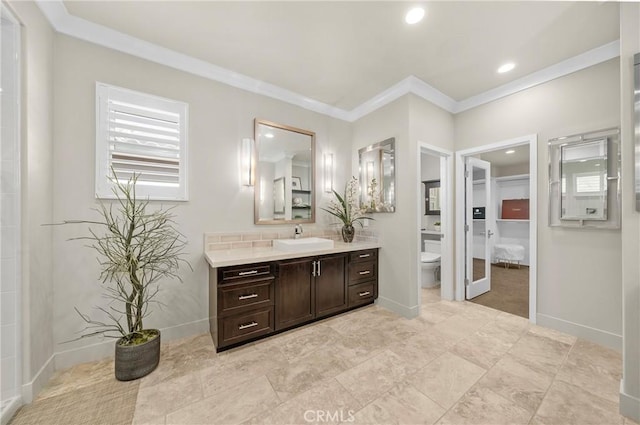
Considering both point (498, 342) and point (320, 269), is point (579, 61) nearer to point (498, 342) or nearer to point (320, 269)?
point (498, 342)

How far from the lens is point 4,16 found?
4.60ft

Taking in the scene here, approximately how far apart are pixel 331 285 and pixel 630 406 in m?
2.22

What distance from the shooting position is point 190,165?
7.80 ft

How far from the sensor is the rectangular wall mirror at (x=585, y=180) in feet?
6.98

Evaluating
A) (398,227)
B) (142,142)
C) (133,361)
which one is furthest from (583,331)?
(142,142)

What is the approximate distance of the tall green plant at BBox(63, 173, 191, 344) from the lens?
1798 mm

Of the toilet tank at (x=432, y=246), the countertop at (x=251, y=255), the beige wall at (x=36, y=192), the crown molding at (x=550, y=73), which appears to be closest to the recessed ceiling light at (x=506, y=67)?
the crown molding at (x=550, y=73)

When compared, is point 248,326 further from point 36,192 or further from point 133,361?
point 36,192

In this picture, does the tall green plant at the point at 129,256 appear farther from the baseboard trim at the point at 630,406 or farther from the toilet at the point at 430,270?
the toilet at the point at 430,270

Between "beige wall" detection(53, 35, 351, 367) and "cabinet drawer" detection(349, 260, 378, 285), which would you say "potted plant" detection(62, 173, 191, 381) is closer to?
"beige wall" detection(53, 35, 351, 367)

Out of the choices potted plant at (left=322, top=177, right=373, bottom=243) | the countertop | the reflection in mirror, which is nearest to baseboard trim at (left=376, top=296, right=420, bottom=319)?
the countertop

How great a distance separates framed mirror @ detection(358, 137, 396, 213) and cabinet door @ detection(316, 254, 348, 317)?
871mm

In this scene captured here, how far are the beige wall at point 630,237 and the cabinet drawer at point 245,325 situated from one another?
2.53 m

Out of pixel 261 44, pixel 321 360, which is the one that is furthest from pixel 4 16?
pixel 321 360
